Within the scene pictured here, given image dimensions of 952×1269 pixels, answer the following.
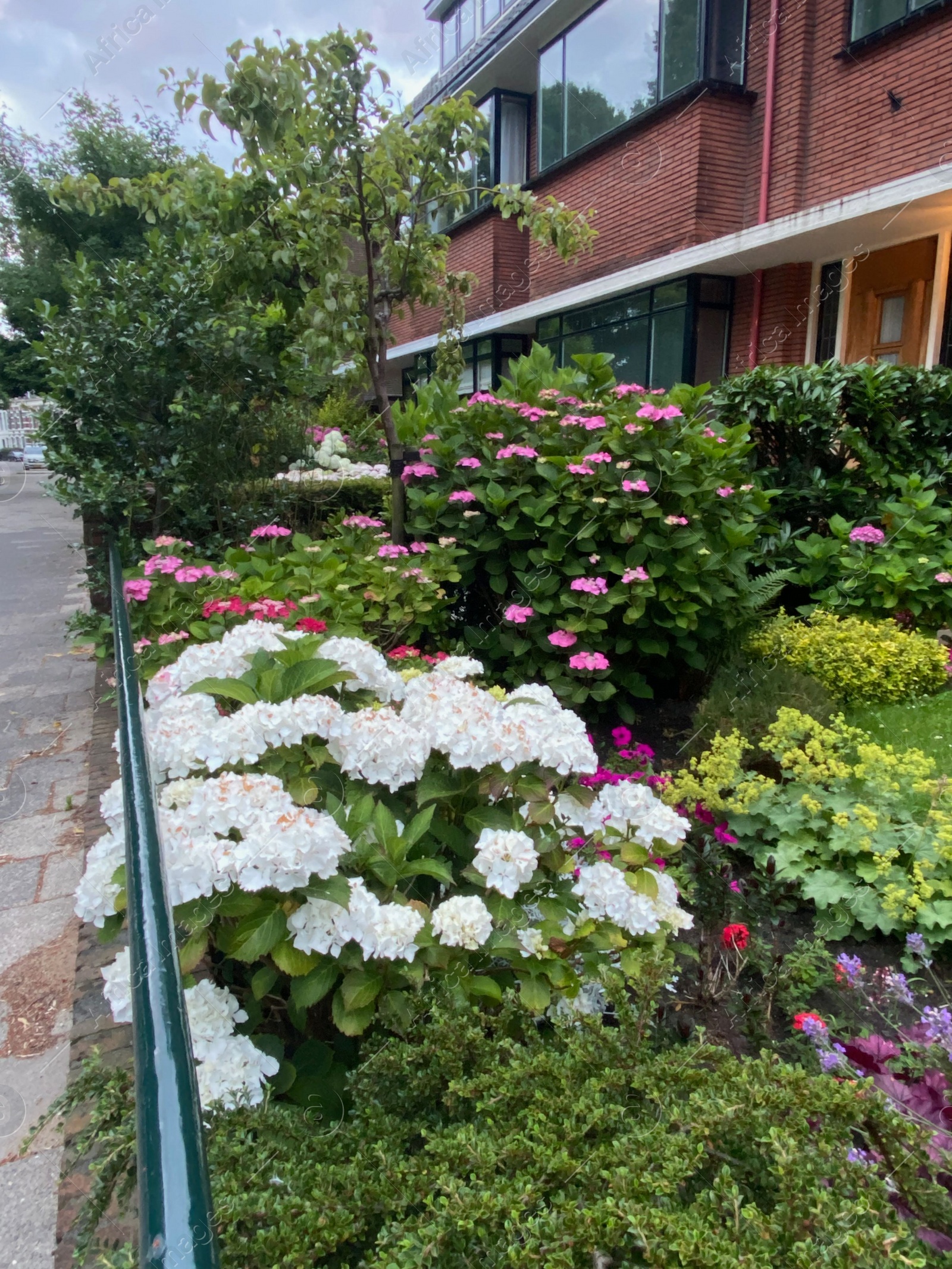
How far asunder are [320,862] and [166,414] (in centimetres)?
493

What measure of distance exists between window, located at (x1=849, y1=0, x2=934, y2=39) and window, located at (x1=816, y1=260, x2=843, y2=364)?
2062 mm

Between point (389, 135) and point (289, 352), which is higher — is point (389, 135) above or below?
above

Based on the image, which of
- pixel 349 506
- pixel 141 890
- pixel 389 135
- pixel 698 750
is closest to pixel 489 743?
pixel 141 890

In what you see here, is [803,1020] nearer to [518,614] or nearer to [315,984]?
[315,984]

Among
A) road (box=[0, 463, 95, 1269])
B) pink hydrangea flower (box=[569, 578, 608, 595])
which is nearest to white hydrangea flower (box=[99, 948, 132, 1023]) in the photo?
road (box=[0, 463, 95, 1269])

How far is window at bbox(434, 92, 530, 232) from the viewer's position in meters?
13.5

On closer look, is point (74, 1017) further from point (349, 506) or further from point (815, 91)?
point (815, 91)

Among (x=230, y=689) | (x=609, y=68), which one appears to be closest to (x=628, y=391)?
(x=230, y=689)

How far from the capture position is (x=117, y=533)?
528 cm

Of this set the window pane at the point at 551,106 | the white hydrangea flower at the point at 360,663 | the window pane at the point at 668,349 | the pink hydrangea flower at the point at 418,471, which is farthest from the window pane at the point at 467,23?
the white hydrangea flower at the point at 360,663

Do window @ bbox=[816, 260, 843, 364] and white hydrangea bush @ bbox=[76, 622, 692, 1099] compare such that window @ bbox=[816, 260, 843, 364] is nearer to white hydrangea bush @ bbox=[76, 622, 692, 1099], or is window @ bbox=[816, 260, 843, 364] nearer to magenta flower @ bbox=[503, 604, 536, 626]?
magenta flower @ bbox=[503, 604, 536, 626]

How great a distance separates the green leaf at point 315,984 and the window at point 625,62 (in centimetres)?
1035

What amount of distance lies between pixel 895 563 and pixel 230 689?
437 centimetres

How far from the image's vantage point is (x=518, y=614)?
398 centimetres
